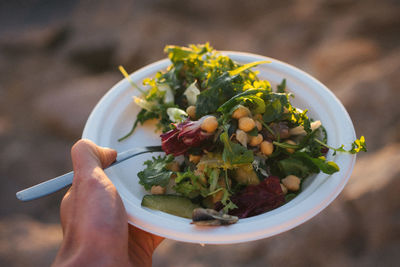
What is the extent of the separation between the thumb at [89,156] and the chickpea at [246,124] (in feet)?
2.40

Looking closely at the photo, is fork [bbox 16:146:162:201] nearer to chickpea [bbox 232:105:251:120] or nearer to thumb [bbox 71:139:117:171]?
thumb [bbox 71:139:117:171]

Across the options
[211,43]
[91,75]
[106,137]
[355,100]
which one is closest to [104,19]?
[91,75]

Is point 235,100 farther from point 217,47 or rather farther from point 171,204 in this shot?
point 217,47

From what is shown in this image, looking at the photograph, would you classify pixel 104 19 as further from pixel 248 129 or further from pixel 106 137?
pixel 248 129

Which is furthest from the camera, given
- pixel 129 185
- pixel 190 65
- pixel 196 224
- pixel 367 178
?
pixel 367 178

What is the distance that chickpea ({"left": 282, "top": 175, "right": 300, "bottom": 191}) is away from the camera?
72.7 inches

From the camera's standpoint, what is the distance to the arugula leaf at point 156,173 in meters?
1.88

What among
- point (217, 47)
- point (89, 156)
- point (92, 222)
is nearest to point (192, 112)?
point (89, 156)

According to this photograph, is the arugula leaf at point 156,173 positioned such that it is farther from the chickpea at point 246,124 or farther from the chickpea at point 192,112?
the chickpea at point 246,124

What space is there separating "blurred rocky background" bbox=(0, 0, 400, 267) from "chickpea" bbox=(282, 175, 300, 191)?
6.03ft

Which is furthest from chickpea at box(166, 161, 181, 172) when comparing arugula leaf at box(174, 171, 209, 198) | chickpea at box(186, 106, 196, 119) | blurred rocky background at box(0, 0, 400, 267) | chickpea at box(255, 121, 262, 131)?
blurred rocky background at box(0, 0, 400, 267)

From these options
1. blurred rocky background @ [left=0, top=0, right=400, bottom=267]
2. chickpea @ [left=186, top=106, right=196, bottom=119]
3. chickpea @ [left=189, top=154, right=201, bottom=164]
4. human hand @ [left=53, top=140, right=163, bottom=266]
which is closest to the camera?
human hand @ [left=53, top=140, right=163, bottom=266]

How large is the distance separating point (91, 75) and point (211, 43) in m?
2.10

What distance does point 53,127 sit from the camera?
508cm
